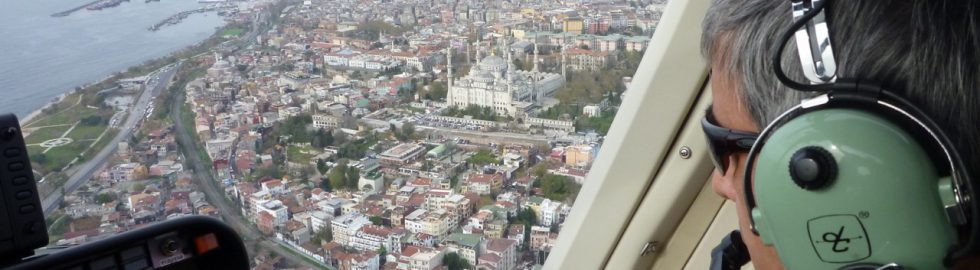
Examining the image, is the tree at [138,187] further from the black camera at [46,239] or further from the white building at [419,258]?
the black camera at [46,239]

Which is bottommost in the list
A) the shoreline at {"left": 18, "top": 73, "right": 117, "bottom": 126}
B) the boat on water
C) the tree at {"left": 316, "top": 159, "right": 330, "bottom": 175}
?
the tree at {"left": 316, "top": 159, "right": 330, "bottom": 175}

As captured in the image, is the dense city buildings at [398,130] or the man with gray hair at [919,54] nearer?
the man with gray hair at [919,54]

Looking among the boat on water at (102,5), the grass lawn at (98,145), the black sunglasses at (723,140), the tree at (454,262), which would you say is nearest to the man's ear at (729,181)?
the black sunglasses at (723,140)

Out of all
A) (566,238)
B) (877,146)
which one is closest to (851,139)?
(877,146)

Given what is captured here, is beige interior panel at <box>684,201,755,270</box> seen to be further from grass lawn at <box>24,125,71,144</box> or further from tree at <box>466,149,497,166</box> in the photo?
grass lawn at <box>24,125,71,144</box>

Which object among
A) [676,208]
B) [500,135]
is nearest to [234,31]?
[500,135]

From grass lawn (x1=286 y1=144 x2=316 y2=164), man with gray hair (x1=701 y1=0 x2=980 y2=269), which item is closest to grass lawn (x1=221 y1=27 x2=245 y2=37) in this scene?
grass lawn (x1=286 y1=144 x2=316 y2=164)

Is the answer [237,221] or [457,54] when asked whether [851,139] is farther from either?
[457,54]
